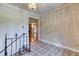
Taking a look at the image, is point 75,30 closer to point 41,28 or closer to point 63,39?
point 63,39

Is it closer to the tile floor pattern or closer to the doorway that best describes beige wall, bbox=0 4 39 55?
the doorway

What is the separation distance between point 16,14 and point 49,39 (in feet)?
3.96

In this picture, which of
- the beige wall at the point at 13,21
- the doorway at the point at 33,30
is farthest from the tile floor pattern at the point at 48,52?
the beige wall at the point at 13,21

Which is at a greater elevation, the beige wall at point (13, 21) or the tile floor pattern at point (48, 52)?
the beige wall at point (13, 21)

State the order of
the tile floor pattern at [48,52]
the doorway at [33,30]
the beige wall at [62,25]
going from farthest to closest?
the beige wall at [62,25] → the doorway at [33,30] → the tile floor pattern at [48,52]

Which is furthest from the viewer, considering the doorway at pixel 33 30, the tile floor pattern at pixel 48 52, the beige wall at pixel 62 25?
the beige wall at pixel 62 25

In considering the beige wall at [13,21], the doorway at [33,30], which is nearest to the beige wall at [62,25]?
the doorway at [33,30]

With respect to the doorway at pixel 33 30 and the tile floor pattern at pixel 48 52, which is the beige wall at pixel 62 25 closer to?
the doorway at pixel 33 30

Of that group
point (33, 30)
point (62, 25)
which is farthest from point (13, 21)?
point (62, 25)

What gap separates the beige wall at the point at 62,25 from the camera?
7.09ft

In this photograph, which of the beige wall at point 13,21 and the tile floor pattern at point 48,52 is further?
the beige wall at point 13,21

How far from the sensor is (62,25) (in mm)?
2275

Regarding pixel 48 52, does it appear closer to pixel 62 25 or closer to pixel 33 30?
pixel 33 30

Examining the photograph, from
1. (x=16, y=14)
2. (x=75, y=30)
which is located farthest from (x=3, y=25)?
(x=75, y=30)
